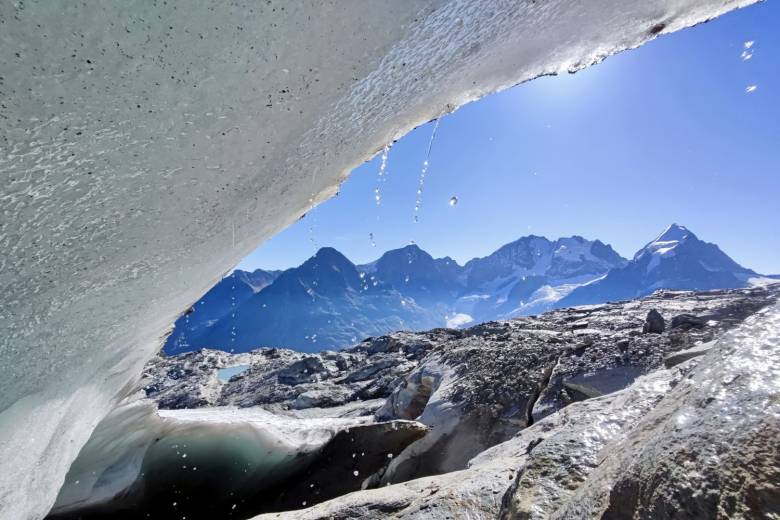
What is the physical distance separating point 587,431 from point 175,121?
408 centimetres

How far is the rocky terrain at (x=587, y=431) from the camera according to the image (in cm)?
174

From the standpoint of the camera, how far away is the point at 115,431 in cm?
935

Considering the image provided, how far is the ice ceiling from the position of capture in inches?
77.4

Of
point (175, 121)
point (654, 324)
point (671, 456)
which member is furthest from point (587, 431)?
point (654, 324)

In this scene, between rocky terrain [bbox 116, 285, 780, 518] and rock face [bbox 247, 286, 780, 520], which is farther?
rocky terrain [bbox 116, 285, 780, 518]

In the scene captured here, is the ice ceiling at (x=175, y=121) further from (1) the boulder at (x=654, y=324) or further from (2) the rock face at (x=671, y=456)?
(1) the boulder at (x=654, y=324)

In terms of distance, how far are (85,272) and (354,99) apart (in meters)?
2.75

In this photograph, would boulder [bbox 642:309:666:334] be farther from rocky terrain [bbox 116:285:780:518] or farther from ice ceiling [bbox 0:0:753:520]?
ice ceiling [bbox 0:0:753:520]

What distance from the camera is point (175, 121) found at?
2484 mm

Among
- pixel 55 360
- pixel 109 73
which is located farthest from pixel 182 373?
pixel 109 73

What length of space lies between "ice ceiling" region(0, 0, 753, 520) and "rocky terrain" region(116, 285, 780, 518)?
3.02 metres

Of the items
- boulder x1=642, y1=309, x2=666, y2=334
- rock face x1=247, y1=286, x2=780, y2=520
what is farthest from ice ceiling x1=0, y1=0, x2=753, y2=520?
boulder x1=642, y1=309, x2=666, y2=334

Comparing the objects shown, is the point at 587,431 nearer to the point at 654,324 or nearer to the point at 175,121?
the point at 175,121

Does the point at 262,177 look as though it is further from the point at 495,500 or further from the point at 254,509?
Result: the point at 254,509
